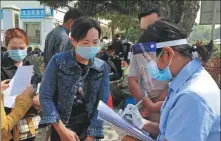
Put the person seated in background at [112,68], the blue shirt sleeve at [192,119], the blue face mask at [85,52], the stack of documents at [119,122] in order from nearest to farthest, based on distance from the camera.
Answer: the blue shirt sleeve at [192,119]
the stack of documents at [119,122]
the blue face mask at [85,52]
the person seated in background at [112,68]

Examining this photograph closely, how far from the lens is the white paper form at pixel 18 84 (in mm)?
1907

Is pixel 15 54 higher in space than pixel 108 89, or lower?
higher

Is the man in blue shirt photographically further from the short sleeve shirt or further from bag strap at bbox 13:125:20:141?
bag strap at bbox 13:125:20:141

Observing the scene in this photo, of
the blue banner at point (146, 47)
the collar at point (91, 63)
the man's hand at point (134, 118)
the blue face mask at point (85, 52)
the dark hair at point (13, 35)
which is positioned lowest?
the man's hand at point (134, 118)

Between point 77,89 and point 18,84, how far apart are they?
43cm

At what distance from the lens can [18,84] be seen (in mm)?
1937

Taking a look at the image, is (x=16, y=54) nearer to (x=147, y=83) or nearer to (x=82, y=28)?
(x=82, y=28)

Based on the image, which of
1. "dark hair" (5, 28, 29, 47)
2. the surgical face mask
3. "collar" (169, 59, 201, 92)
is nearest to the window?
"dark hair" (5, 28, 29, 47)

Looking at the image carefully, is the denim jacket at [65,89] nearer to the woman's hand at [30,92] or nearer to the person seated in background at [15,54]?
the woman's hand at [30,92]

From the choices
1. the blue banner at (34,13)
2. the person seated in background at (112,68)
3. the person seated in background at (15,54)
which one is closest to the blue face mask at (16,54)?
the person seated in background at (15,54)

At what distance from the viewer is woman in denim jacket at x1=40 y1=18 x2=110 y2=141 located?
179 cm

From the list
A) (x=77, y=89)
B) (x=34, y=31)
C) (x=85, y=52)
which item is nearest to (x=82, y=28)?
(x=85, y=52)

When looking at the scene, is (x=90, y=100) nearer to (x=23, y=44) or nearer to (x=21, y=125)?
(x=21, y=125)

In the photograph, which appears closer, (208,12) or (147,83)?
(147,83)
